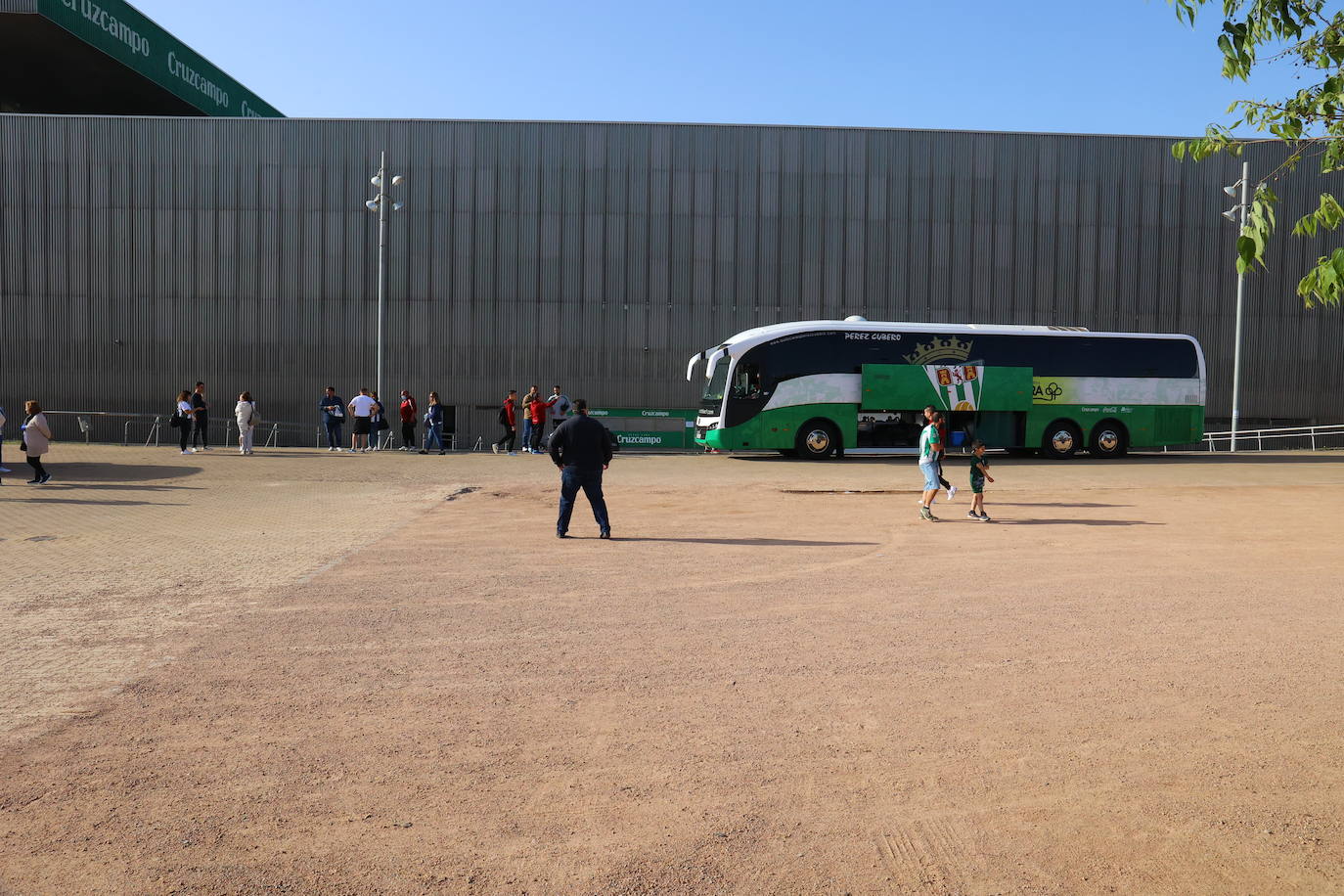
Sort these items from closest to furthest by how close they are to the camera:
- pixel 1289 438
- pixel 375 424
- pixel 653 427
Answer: pixel 375 424 → pixel 653 427 → pixel 1289 438

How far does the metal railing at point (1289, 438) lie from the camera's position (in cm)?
3616

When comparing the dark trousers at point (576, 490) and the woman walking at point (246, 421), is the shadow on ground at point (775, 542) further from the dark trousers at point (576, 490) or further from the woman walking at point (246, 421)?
the woman walking at point (246, 421)

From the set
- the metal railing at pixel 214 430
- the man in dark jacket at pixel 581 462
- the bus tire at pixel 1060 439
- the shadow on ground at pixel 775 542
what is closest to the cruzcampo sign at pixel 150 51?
the metal railing at pixel 214 430

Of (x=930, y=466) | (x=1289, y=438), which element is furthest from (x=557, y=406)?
(x=1289, y=438)

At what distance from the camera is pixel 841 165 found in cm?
3672

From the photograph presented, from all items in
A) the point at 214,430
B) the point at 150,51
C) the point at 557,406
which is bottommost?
the point at 214,430

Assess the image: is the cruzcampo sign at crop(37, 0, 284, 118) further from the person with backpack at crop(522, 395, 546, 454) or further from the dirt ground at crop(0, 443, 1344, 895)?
the dirt ground at crop(0, 443, 1344, 895)

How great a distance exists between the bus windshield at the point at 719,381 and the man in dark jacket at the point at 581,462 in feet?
44.7

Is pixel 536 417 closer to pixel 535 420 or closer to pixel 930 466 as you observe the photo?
pixel 535 420

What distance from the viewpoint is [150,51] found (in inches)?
1512

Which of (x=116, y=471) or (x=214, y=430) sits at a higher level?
Result: (x=214, y=430)

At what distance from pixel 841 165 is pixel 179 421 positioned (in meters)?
22.9

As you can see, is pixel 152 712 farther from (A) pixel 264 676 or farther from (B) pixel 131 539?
(B) pixel 131 539

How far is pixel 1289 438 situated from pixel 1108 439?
1425 cm
